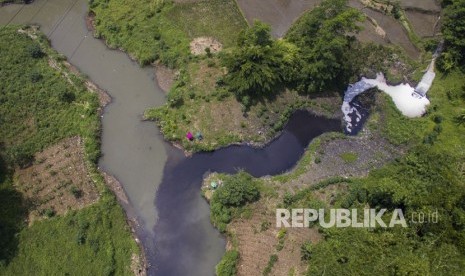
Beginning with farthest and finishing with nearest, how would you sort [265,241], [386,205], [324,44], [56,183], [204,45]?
1. [204,45]
2. [324,44]
3. [56,183]
4. [386,205]
5. [265,241]

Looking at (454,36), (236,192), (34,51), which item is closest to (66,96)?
(34,51)

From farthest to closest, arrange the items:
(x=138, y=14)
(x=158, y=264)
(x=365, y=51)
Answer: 1. (x=138, y=14)
2. (x=365, y=51)
3. (x=158, y=264)

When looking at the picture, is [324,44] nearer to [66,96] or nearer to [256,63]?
[256,63]

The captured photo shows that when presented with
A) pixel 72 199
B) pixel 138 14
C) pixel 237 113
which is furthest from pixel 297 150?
pixel 138 14

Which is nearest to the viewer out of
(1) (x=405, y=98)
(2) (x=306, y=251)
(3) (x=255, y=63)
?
(2) (x=306, y=251)

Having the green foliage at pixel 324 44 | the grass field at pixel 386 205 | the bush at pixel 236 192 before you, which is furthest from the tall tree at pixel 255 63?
the bush at pixel 236 192

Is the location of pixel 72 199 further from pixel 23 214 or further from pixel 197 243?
pixel 197 243

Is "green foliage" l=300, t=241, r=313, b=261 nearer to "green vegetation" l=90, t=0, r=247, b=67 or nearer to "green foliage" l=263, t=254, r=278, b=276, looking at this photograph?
"green foliage" l=263, t=254, r=278, b=276
